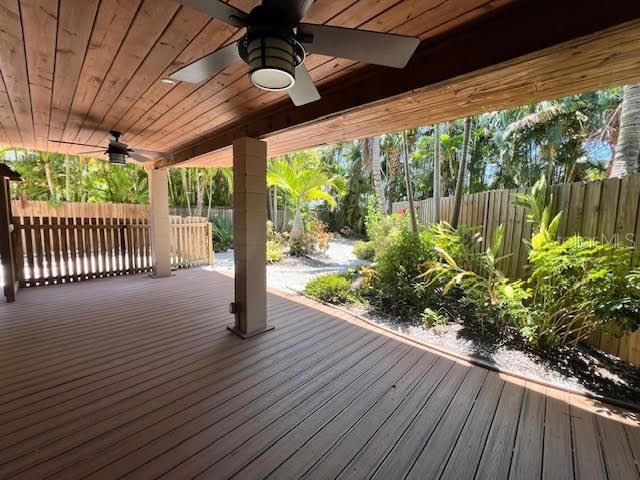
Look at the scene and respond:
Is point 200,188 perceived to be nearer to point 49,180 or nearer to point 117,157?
point 49,180

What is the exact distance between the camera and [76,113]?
2994mm

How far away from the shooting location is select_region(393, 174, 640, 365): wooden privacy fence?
8.70 ft

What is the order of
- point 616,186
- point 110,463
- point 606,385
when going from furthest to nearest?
point 616,186 → point 606,385 → point 110,463

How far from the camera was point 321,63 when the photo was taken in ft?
6.30

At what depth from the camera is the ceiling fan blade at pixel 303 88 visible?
1.41m

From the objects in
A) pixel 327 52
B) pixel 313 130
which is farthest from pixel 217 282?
pixel 327 52

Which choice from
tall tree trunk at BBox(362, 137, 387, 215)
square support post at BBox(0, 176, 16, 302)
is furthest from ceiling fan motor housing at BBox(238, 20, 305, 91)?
tall tree trunk at BBox(362, 137, 387, 215)

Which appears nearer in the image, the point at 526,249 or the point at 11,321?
the point at 11,321

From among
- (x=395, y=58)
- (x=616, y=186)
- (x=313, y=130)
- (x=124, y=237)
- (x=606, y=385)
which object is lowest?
(x=606, y=385)

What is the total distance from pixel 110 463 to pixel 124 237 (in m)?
5.49

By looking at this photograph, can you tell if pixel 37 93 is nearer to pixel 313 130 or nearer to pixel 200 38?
pixel 200 38

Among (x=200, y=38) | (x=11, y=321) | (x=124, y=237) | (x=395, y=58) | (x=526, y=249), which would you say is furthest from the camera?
(x=124, y=237)

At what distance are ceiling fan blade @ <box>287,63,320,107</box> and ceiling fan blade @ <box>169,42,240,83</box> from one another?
31 centimetres

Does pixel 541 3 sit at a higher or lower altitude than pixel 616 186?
higher
